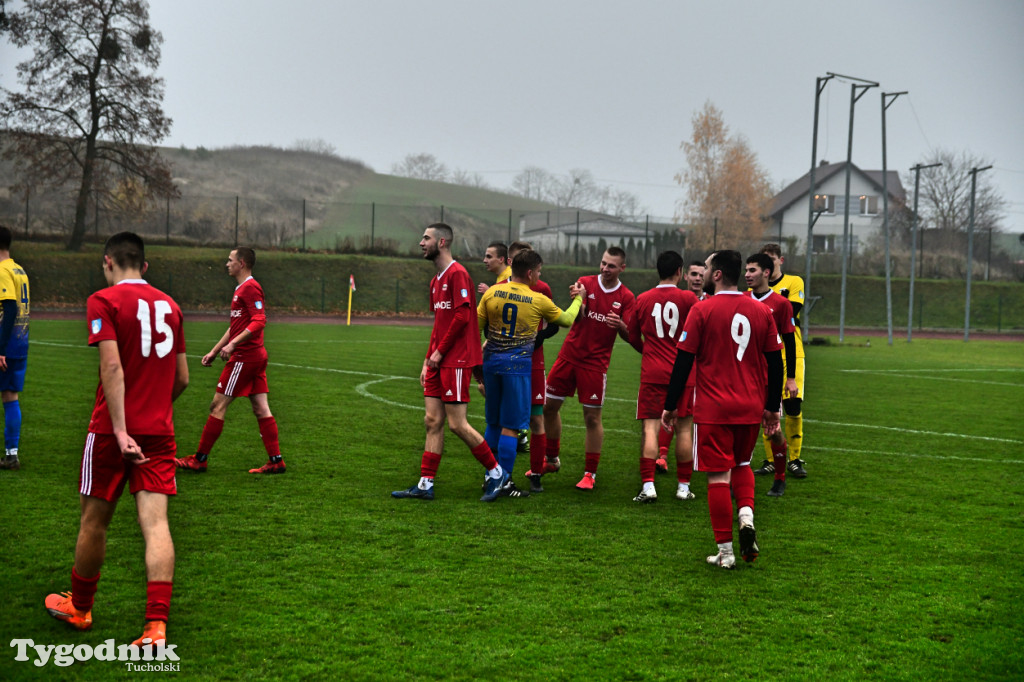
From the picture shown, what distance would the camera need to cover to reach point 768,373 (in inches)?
237

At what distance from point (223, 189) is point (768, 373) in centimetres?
9118

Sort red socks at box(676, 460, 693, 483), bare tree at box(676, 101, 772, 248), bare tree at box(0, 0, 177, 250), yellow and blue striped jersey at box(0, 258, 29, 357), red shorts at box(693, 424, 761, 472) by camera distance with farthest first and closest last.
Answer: bare tree at box(676, 101, 772, 248), bare tree at box(0, 0, 177, 250), red socks at box(676, 460, 693, 483), yellow and blue striped jersey at box(0, 258, 29, 357), red shorts at box(693, 424, 761, 472)

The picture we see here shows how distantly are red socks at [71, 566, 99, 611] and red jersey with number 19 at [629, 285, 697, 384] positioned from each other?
4.80 meters

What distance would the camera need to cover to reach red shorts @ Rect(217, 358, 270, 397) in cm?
830

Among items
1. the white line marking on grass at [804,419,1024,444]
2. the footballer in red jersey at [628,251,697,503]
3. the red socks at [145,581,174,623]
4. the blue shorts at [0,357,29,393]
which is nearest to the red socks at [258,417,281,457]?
the blue shorts at [0,357,29,393]

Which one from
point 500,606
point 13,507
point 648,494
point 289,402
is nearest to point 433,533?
point 500,606

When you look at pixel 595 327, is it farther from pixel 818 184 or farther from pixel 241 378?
pixel 818 184

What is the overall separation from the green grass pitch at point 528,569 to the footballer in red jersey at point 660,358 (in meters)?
0.31

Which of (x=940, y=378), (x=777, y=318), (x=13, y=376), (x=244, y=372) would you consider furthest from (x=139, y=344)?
(x=940, y=378)

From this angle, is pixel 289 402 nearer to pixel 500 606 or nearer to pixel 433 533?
pixel 433 533

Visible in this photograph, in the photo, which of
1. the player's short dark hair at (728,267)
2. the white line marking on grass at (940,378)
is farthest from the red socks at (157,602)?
the white line marking on grass at (940,378)

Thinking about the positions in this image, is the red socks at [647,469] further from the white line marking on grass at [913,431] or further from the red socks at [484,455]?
the white line marking on grass at [913,431]

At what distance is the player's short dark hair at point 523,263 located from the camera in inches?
299

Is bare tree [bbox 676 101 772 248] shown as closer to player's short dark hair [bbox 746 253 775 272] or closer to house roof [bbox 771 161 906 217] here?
house roof [bbox 771 161 906 217]
